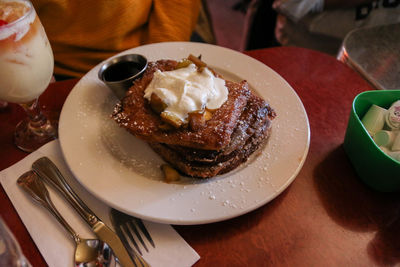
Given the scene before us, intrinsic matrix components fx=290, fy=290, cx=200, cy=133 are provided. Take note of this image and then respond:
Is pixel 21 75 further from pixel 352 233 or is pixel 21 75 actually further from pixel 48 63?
pixel 352 233

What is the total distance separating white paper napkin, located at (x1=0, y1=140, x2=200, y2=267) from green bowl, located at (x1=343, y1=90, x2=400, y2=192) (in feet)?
2.38

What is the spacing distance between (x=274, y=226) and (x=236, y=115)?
458 millimetres

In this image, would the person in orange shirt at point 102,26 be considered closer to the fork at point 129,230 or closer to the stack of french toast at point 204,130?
the stack of french toast at point 204,130

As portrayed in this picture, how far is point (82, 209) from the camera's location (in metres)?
1.06

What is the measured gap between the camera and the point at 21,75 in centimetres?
115

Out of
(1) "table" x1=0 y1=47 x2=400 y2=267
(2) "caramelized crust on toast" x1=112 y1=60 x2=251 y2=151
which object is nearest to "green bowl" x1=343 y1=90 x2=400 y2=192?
(1) "table" x1=0 y1=47 x2=400 y2=267

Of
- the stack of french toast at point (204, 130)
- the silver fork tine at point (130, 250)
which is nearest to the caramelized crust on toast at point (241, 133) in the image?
the stack of french toast at point (204, 130)

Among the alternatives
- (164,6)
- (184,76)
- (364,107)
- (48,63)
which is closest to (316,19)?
(164,6)

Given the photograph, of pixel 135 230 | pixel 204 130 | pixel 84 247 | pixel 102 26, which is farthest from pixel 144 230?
pixel 102 26

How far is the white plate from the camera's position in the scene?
1021 mm

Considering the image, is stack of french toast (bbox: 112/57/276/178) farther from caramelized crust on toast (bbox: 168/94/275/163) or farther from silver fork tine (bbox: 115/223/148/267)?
silver fork tine (bbox: 115/223/148/267)

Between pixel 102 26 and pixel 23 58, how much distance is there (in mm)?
780

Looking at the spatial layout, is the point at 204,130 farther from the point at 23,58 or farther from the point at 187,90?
the point at 23,58

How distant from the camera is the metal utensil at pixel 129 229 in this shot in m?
0.99
